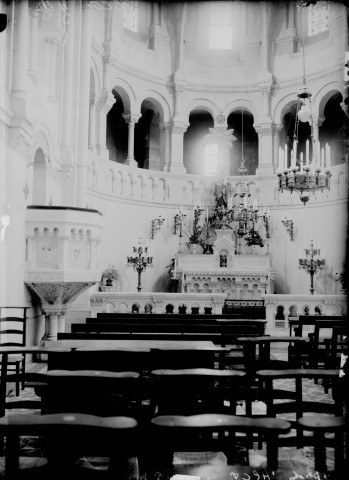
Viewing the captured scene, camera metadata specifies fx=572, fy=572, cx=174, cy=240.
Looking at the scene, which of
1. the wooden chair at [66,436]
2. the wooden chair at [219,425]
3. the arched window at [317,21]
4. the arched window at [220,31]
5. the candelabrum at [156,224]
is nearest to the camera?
the wooden chair at [66,436]

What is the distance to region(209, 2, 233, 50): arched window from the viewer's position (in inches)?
749

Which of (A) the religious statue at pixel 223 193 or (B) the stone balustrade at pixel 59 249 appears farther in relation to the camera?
(A) the religious statue at pixel 223 193

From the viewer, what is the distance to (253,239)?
55.7ft

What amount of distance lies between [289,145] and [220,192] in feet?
10.5

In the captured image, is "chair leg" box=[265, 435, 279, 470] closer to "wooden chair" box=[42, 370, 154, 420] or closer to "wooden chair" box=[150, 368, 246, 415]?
"wooden chair" box=[150, 368, 246, 415]

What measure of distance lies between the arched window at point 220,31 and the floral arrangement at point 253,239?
6.46 metres

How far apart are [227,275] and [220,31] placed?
8536 millimetres

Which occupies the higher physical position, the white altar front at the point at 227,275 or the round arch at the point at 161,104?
the round arch at the point at 161,104

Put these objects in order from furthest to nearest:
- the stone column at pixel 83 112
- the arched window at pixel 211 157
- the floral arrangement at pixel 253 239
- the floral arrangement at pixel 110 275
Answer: the arched window at pixel 211 157 < the floral arrangement at pixel 253 239 < the floral arrangement at pixel 110 275 < the stone column at pixel 83 112

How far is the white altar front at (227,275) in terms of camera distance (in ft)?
52.4

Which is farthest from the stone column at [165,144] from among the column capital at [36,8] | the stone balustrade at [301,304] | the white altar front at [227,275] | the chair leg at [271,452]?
the chair leg at [271,452]

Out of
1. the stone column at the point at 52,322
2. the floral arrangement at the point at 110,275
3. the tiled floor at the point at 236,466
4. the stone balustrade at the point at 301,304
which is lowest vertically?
the tiled floor at the point at 236,466

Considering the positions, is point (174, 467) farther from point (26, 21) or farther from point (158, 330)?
point (26, 21)

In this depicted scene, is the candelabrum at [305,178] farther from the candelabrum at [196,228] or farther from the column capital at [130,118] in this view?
the column capital at [130,118]
